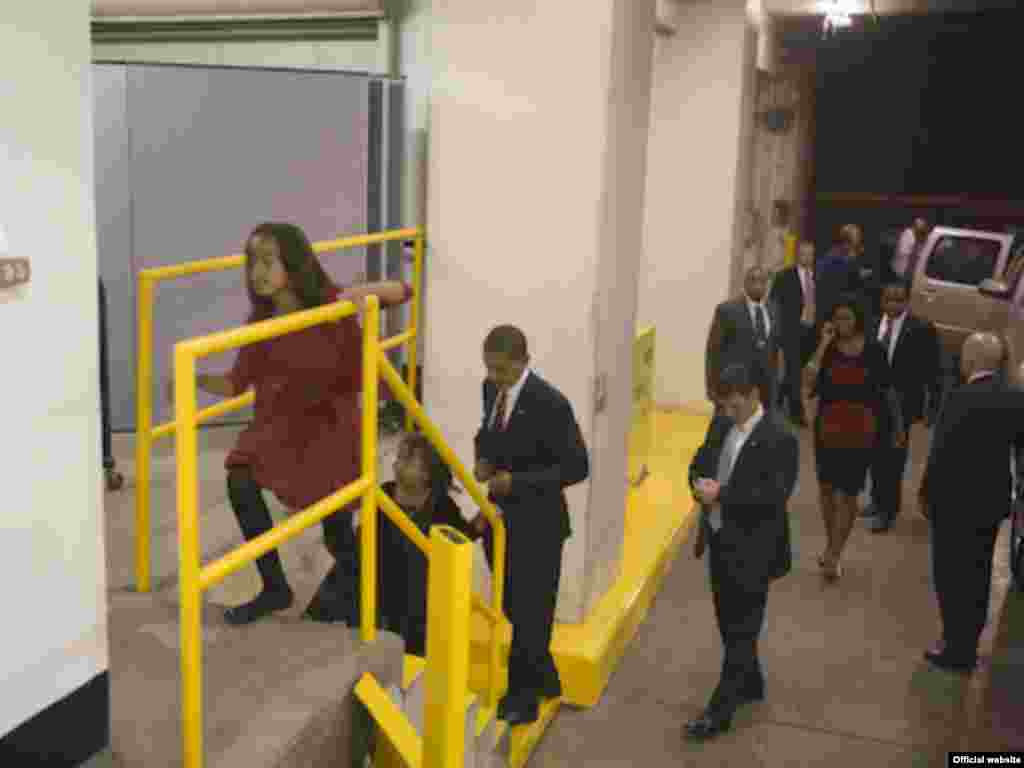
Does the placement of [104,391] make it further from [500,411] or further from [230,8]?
[230,8]

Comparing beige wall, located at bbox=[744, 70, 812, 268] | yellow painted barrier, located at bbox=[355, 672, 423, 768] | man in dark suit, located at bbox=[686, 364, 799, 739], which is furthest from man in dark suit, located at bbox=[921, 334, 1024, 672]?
beige wall, located at bbox=[744, 70, 812, 268]

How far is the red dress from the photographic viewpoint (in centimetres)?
375

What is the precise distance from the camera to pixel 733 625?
5316 millimetres

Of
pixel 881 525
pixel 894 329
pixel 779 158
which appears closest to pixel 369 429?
pixel 894 329

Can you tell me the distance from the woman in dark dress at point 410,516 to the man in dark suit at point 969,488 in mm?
2584

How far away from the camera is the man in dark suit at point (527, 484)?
473 cm

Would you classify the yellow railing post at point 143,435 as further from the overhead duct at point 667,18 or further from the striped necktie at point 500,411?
the overhead duct at point 667,18

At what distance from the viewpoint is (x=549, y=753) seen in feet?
17.2

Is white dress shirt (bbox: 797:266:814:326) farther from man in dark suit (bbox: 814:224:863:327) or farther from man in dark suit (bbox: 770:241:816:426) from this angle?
man in dark suit (bbox: 814:224:863:327)

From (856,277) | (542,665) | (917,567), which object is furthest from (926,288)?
(542,665)

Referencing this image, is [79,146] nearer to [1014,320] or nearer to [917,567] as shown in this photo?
[917,567]

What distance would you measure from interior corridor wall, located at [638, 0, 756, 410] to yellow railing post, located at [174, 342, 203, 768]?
315 inches

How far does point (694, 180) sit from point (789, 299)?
1.37 m

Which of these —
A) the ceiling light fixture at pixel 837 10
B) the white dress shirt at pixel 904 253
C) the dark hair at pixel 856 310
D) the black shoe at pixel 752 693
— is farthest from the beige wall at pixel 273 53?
the white dress shirt at pixel 904 253
